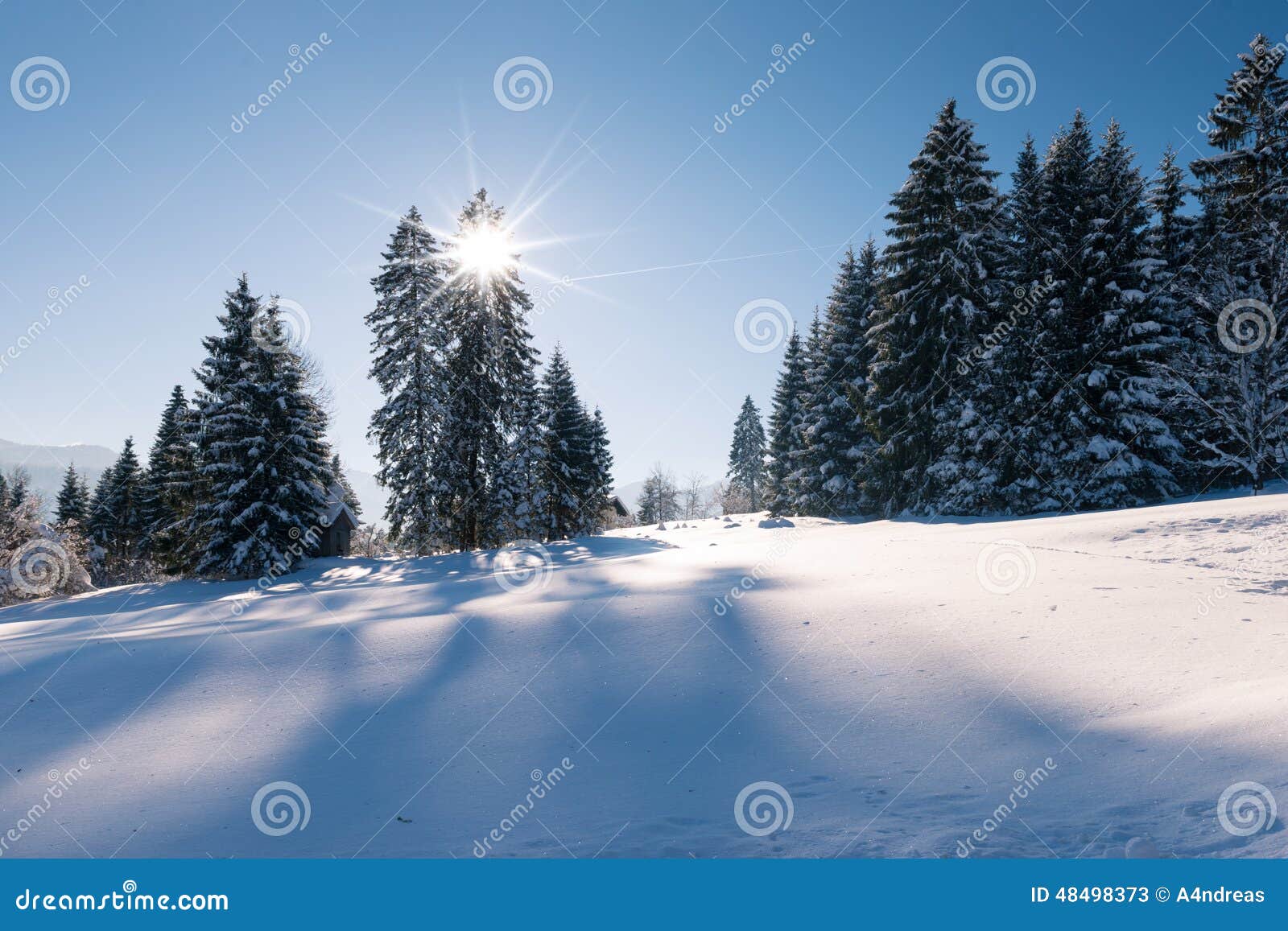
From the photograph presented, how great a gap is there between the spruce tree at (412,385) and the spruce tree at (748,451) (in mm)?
45414

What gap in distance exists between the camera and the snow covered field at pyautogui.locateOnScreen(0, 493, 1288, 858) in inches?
133

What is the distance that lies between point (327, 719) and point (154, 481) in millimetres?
44444

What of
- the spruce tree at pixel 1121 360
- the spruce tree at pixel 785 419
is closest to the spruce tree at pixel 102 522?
the spruce tree at pixel 785 419

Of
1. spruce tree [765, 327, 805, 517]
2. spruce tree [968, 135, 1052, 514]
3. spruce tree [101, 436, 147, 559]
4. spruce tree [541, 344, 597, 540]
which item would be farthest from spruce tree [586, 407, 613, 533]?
spruce tree [101, 436, 147, 559]

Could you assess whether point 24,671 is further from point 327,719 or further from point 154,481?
point 154,481

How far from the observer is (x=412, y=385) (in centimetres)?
2533

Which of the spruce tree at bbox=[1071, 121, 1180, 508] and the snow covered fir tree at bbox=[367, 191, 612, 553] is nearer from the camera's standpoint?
the spruce tree at bbox=[1071, 121, 1180, 508]

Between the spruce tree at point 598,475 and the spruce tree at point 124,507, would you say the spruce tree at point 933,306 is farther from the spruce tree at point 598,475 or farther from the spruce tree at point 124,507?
the spruce tree at point 124,507

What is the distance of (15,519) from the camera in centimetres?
3894

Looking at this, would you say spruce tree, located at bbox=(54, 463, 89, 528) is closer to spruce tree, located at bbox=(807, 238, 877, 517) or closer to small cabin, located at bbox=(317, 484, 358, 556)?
small cabin, located at bbox=(317, 484, 358, 556)

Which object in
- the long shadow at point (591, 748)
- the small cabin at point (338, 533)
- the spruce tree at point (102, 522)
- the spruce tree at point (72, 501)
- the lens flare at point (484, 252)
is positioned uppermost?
the lens flare at point (484, 252)

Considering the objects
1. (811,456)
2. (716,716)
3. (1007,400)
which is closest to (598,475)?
(811,456)

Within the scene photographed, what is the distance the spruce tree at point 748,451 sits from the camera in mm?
66500

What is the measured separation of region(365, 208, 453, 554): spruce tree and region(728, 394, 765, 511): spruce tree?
45414 mm
